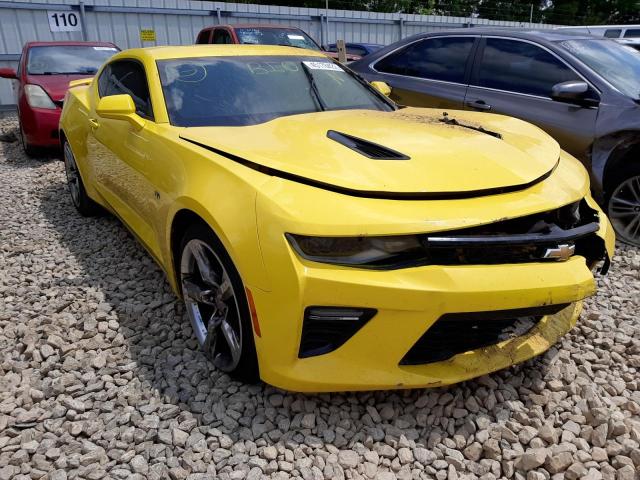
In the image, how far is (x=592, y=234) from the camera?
7.38ft

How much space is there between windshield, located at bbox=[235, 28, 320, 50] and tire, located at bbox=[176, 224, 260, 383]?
741cm

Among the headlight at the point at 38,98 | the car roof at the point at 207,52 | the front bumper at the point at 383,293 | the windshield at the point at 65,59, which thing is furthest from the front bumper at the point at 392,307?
the windshield at the point at 65,59

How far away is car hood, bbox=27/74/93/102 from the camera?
666 cm

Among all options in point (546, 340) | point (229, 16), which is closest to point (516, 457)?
point (546, 340)

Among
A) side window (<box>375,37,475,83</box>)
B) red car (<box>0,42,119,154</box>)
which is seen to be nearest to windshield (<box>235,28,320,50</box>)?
red car (<box>0,42,119,154</box>)

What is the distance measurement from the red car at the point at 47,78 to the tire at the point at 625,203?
613cm

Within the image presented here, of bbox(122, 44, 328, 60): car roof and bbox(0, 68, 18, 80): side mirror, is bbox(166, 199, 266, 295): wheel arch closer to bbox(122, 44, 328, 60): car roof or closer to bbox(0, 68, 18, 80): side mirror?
bbox(122, 44, 328, 60): car roof

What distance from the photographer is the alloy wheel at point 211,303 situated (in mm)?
2273

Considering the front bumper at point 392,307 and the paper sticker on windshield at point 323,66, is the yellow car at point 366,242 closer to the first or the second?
the front bumper at point 392,307

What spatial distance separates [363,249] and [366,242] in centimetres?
3

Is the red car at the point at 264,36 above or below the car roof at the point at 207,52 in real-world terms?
below

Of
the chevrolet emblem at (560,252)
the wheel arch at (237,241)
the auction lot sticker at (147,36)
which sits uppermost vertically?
the auction lot sticker at (147,36)

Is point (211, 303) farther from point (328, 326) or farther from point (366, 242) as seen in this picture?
point (366, 242)

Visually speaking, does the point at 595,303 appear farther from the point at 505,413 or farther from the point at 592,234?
the point at 505,413
